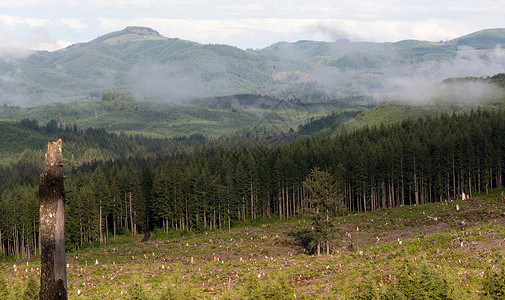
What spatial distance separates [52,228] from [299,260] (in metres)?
61.3

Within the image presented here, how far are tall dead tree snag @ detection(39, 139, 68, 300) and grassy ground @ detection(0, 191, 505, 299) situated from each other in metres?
23.9

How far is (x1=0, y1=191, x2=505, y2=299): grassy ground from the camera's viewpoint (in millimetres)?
42312

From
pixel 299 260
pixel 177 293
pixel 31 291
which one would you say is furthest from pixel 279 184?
pixel 177 293

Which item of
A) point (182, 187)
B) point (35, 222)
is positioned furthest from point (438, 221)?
point (35, 222)

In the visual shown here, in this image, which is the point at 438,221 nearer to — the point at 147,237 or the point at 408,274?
the point at 408,274

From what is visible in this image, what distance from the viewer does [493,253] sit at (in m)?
55.5

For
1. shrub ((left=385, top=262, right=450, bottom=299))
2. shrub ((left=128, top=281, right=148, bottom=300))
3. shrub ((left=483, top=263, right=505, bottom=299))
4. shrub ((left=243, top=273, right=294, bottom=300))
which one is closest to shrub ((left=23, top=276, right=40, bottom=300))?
shrub ((left=128, top=281, right=148, bottom=300))

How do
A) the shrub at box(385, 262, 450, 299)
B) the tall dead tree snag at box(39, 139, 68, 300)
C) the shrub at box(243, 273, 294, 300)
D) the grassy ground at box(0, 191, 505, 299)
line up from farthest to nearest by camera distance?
the grassy ground at box(0, 191, 505, 299), the shrub at box(243, 273, 294, 300), the shrub at box(385, 262, 450, 299), the tall dead tree snag at box(39, 139, 68, 300)

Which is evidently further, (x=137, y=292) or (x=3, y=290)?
(x=3, y=290)

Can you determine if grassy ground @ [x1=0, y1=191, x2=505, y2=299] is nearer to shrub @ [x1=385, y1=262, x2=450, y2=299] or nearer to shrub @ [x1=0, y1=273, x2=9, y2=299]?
shrub @ [x1=385, y1=262, x2=450, y2=299]

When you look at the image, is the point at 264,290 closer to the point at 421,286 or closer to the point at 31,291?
the point at 421,286

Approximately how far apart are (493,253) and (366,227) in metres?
40.6

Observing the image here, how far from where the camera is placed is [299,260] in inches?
2820

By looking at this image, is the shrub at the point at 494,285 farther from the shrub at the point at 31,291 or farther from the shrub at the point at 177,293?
the shrub at the point at 31,291
